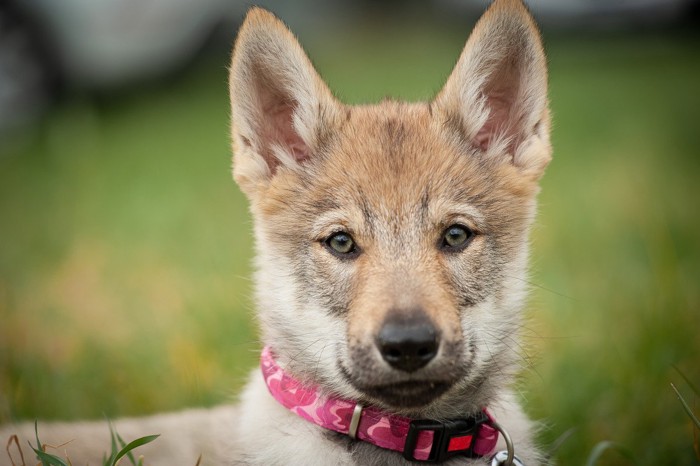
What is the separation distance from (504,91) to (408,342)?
5.25 feet

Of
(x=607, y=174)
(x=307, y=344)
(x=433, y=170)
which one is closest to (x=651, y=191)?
(x=607, y=174)

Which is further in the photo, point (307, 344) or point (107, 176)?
point (107, 176)

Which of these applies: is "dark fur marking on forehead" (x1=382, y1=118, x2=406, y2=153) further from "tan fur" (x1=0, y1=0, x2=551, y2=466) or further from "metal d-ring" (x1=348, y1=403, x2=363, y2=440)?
"metal d-ring" (x1=348, y1=403, x2=363, y2=440)

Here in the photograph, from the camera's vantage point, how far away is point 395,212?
300cm

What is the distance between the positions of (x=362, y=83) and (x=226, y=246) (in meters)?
4.83

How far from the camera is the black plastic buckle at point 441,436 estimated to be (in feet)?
9.12

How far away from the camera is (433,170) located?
3115mm

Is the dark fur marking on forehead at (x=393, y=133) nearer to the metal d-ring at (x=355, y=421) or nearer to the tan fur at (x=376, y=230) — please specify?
the tan fur at (x=376, y=230)

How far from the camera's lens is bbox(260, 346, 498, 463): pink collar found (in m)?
2.79

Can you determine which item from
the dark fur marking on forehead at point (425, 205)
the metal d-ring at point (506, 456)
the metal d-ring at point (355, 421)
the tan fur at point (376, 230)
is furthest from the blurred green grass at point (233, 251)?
the metal d-ring at point (355, 421)

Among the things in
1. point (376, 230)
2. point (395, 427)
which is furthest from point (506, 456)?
point (376, 230)

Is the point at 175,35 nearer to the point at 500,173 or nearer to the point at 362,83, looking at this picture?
the point at 362,83

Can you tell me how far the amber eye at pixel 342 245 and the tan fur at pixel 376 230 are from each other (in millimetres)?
29

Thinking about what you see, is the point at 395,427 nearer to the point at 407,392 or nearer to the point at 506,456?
the point at 407,392
